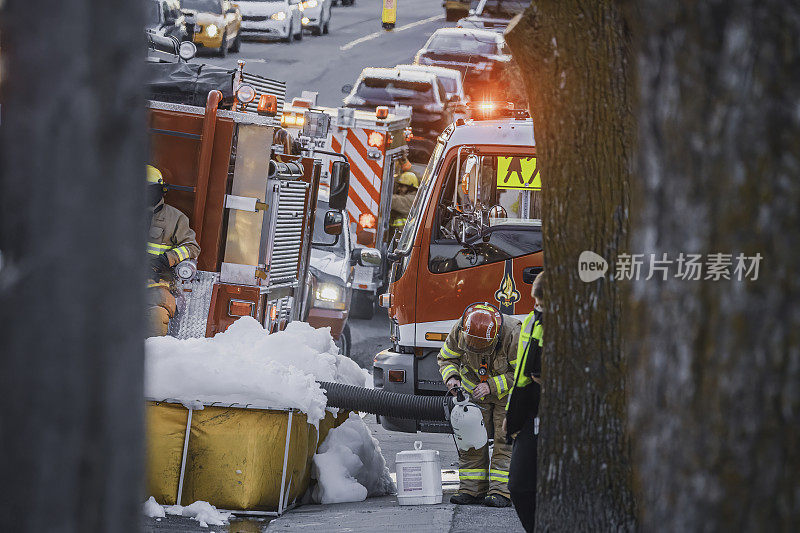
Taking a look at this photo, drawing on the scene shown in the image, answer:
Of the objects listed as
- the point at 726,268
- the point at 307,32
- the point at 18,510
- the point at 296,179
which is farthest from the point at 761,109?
the point at 307,32

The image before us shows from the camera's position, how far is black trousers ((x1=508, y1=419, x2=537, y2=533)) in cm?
632

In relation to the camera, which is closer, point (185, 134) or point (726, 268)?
point (726, 268)

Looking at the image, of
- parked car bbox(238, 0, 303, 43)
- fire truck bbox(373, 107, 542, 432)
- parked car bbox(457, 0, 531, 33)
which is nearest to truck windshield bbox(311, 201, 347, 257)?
fire truck bbox(373, 107, 542, 432)

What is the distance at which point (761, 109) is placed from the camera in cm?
271

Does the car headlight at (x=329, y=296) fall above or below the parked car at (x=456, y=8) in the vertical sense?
below

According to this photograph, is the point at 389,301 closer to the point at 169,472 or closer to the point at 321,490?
the point at 321,490

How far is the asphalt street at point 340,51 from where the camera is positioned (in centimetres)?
2898

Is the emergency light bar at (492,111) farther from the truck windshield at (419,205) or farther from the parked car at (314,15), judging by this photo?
the parked car at (314,15)

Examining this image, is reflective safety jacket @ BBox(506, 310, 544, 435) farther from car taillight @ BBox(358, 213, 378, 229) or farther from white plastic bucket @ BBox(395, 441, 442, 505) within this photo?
car taillight @ BBox(358, 213, 378, 229)

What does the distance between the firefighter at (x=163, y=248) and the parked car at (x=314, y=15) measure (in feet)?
87.5

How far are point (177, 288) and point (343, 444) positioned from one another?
1852 millimetres

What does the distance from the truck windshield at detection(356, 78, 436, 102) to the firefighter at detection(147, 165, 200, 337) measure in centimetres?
1217

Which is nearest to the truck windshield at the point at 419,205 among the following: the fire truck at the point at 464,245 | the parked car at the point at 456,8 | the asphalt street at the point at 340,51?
the fire truck at the point at 464,245

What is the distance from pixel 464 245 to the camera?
31.0 feet
